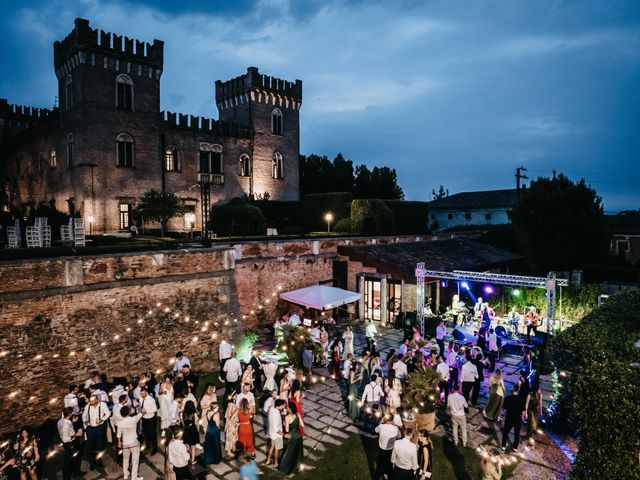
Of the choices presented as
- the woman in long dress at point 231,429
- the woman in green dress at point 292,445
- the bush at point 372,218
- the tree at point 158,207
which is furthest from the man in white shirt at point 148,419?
the bush at point 372,218

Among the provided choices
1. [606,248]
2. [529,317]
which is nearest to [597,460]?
[529,317]

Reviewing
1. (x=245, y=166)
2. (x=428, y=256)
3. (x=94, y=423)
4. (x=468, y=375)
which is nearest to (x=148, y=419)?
(x=94, y=423)

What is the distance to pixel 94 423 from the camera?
25.9 feet

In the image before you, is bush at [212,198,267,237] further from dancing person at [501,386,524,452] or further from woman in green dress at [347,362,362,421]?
dancing person at [501,386,524,452]

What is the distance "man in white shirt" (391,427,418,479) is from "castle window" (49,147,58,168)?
29.3m

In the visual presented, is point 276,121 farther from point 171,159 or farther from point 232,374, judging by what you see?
point 232,374

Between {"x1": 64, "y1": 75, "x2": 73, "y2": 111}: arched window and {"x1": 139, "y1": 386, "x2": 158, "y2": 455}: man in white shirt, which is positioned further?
{"x1": 64, "y1": 75, "x2": 73, "y2": 111}: arched window

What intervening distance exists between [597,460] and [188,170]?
27.8 meters

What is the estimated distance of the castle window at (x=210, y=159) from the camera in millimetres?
30094

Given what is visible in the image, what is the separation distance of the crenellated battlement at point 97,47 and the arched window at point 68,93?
1202 millimetres

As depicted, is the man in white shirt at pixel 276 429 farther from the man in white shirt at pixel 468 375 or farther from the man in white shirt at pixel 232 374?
the man in white shirt at pixel 468 375

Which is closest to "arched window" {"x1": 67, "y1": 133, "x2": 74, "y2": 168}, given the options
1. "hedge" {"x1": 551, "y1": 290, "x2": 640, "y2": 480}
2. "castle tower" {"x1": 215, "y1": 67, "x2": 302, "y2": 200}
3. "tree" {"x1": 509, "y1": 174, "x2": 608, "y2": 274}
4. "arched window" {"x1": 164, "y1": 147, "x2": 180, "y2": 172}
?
"arched window" {"x1": 164, "y1": 147, "x2": 180, "y2": 172}

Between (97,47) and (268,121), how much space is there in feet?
43.4

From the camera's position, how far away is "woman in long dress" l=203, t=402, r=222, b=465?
7.74 metres
